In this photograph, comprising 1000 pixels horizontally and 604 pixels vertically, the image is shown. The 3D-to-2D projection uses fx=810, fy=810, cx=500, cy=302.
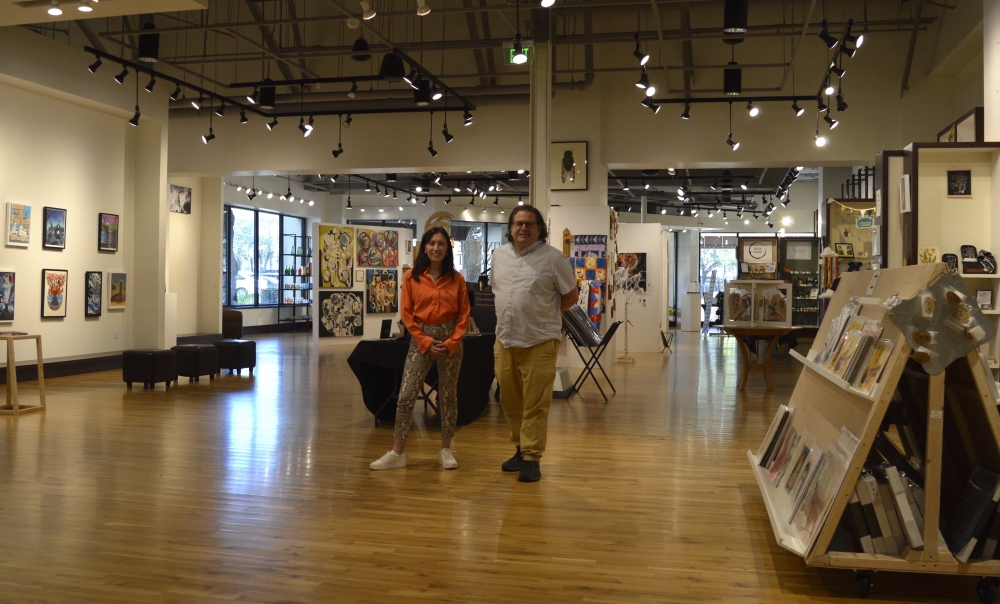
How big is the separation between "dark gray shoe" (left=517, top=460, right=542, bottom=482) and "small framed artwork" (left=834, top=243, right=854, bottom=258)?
11.3 metres

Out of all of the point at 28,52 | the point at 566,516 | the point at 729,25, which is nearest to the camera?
the point at 566,516

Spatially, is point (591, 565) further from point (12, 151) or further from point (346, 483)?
point (12, 151)

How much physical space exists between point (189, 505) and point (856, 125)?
438 inches

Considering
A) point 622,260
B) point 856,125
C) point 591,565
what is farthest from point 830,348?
point 622,260

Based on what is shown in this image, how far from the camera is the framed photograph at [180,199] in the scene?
16.2 meters

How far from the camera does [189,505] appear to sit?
4.15 m

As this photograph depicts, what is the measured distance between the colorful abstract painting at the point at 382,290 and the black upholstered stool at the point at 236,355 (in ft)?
19.6

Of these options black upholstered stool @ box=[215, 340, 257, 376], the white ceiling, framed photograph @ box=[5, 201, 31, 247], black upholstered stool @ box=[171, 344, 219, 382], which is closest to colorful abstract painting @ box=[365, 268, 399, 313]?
black upholstered stool @ box=[215, 340, 257, 376]

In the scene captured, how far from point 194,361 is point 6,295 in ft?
8.10

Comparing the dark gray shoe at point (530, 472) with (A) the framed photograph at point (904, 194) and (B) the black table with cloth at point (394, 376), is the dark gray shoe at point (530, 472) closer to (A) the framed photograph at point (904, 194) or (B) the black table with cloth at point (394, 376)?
(B) the black table with cloth at point (394, 376)

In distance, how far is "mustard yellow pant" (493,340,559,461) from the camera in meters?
4.61

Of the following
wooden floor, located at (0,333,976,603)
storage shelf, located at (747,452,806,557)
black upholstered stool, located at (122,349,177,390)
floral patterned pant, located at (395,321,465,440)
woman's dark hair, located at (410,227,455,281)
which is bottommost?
wooden floor, located at (0,333,976,603)

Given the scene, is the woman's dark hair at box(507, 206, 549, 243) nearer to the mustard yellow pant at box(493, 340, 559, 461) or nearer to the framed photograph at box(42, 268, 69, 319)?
the mustard yellow pant at box(493, 340, 559, 461)

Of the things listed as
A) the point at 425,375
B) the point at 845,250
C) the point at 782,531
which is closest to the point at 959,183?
the point at 782,531
